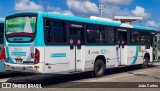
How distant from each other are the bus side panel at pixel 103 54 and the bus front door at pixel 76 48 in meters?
0.58

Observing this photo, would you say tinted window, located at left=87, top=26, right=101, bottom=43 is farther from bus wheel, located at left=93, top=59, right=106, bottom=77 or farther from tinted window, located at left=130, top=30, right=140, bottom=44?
tinted window, located at left=130, top=30, right=140, bottom=44

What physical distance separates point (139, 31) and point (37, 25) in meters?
9.87

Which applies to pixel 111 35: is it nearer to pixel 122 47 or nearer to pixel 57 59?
pixel 122 47

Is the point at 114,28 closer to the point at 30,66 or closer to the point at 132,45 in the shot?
the point at 132,45

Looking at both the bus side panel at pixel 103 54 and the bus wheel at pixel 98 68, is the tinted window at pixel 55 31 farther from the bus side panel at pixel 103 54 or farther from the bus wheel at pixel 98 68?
the bus wheel at pixel 98 68

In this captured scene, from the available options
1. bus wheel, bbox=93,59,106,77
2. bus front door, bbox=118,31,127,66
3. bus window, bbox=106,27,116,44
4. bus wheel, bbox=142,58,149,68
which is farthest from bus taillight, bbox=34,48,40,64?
bus wheel, bbox=142,58,149,68

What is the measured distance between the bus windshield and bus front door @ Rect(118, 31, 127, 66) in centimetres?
693

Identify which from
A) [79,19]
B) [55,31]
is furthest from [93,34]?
[55,31]

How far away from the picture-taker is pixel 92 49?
16.6 metres

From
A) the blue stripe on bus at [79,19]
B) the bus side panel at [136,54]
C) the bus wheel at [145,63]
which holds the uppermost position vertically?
the blue stripe on bus at [79,19]

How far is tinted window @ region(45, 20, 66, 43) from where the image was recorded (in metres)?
13.7

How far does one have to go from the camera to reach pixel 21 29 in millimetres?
13891

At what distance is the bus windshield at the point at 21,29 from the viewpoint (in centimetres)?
1356

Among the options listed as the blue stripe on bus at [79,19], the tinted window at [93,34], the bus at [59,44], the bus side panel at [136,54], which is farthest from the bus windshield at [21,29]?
the bus side panel at [136,54]
